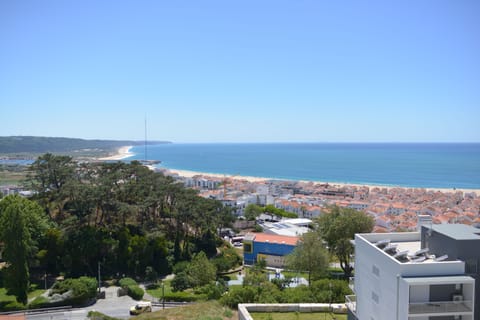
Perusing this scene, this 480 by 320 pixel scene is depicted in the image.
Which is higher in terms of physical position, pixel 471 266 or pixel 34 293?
pixel 471 266

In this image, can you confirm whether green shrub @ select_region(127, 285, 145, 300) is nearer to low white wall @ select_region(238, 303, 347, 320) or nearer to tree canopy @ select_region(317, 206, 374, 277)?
low white wall @ select_region(238, 303, 347, 320)

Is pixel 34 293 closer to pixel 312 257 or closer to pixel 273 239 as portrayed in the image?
pixel 312 257

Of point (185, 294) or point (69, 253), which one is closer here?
point (185, 294)

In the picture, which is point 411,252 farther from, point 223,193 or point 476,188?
point 476,188

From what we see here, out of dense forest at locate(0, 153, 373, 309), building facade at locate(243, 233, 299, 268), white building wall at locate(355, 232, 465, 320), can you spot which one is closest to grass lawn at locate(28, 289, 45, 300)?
dense forest at locate(0, 153, 373, 309)

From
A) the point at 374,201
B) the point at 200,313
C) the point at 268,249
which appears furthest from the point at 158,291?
the point at 374,201

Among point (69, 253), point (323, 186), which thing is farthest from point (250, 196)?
point (69, 253)

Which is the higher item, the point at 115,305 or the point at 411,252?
the point at 411,252
